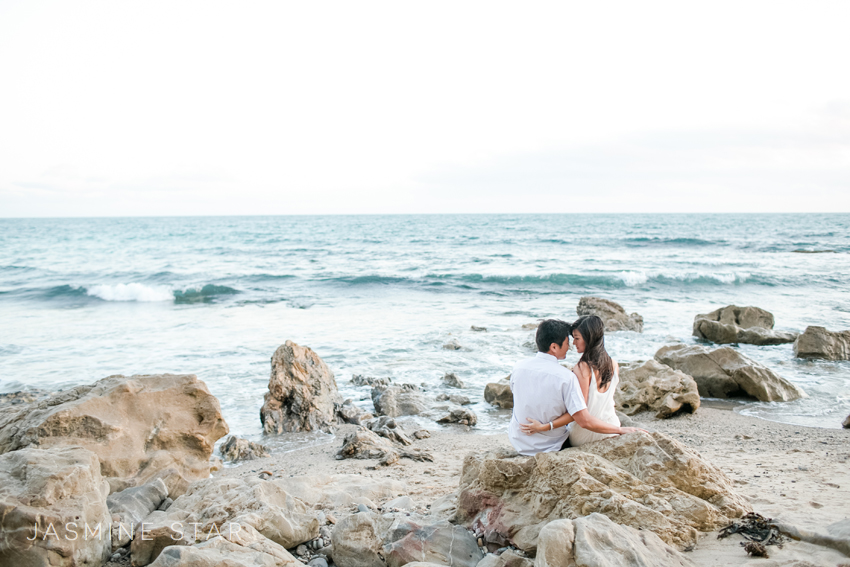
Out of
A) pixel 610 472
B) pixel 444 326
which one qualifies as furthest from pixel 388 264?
pixel 610 472

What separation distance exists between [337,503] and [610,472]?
2.43 metres

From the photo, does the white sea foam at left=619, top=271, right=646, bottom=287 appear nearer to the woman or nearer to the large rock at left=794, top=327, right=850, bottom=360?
the large rock at left=794, top=327, right=850, bottom=360

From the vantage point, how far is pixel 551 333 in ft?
12.9

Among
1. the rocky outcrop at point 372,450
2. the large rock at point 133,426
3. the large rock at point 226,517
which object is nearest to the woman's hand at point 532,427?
the large rock at point 226,517

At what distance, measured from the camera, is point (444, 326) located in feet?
47.9

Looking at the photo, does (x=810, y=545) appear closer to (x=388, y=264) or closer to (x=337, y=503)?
(x=337, y=503)

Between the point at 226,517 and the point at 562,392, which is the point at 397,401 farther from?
the point at 562,392

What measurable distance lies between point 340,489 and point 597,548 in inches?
112

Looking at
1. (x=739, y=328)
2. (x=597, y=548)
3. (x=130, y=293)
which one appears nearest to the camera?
(x=597, y=548)

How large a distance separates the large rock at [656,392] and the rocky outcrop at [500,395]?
63.9 inches

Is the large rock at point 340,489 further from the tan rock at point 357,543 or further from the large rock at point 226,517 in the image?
the tan rock at point 357,543

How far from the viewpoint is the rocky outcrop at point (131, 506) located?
368 cm

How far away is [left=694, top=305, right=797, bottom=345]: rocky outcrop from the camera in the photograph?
1201cm

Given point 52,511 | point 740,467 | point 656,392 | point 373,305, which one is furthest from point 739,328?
point 52,511
